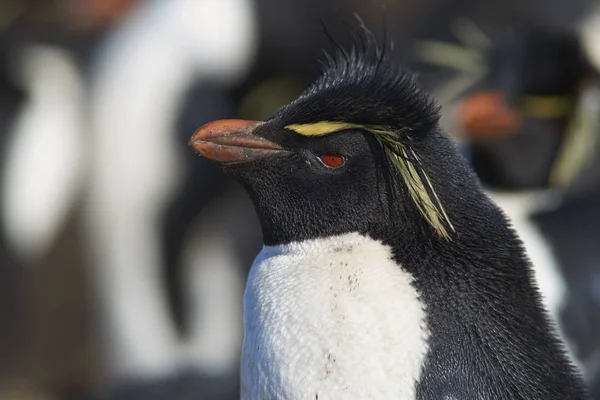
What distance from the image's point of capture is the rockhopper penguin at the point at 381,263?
4.33ft

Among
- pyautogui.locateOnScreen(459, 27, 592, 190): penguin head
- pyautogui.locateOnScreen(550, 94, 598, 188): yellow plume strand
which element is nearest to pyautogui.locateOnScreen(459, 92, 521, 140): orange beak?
pyautogui.locateOnScreen(459, 27, 592, 190): penguin head

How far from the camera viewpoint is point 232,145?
4.53ft

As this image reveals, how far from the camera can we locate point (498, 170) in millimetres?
3150

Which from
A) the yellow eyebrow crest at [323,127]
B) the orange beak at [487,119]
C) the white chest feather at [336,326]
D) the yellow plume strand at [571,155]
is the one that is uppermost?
the orange beak at [487,119]

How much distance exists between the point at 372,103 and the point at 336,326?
0.95ft

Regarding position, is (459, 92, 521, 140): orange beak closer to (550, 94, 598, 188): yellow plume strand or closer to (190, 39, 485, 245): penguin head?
(550, 94, 598, 188): yellow plume strand

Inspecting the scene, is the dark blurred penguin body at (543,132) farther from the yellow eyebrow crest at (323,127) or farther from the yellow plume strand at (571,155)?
the yellow eyebrow crest at (323,127)

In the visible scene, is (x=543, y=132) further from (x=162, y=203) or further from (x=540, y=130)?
(x=162, y=203)

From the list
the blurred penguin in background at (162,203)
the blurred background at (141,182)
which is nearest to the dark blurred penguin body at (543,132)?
the blurred background at (141,182)

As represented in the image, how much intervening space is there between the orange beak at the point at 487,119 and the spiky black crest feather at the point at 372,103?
1.81m

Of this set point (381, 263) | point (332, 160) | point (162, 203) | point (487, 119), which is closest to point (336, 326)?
point (381, 263)

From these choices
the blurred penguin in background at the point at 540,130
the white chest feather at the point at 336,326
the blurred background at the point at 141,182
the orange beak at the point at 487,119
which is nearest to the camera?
the white chest feather at the point at 336,326

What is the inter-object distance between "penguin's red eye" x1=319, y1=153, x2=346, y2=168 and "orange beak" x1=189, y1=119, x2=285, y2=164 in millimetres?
57

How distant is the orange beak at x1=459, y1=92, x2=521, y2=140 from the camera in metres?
3.16
